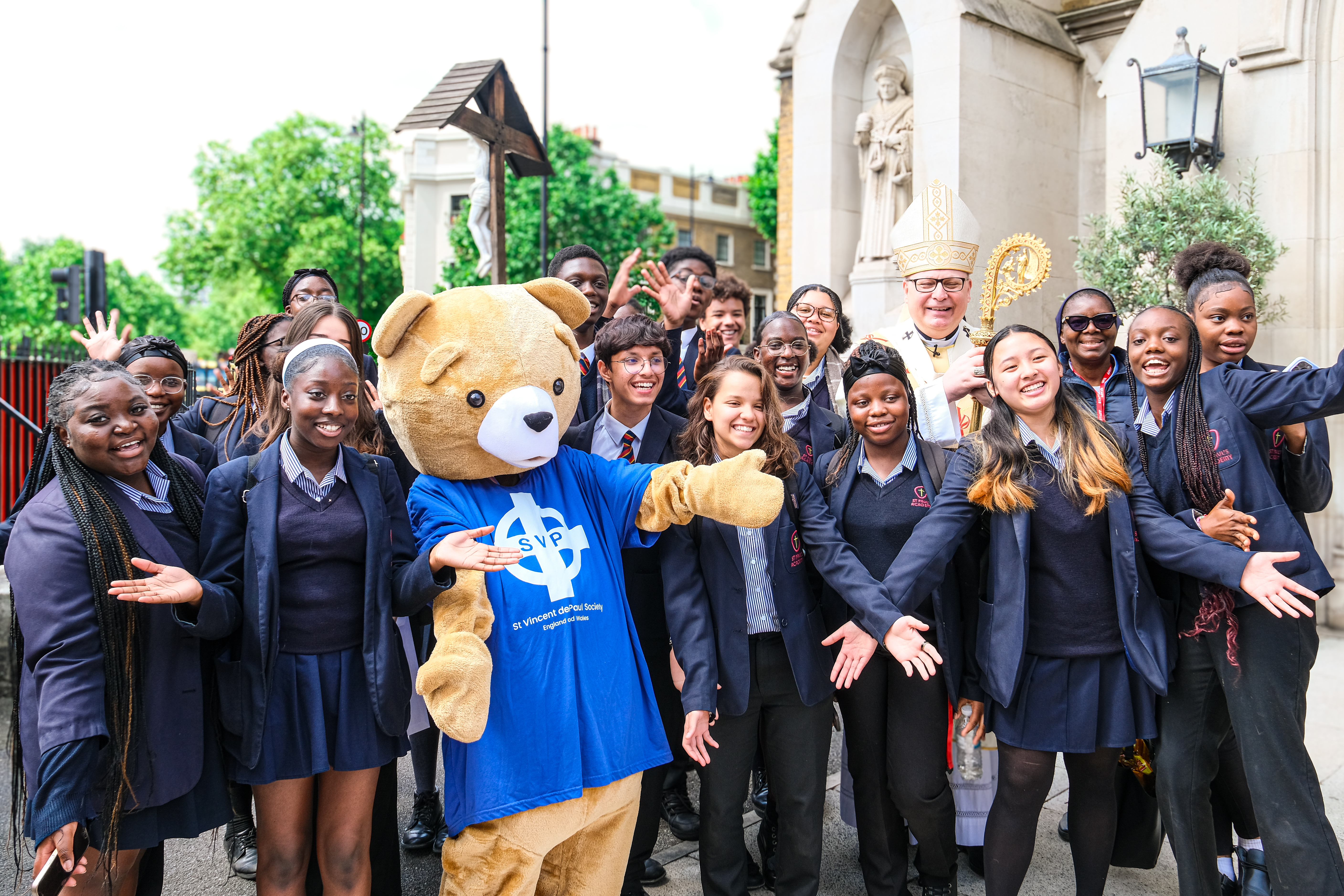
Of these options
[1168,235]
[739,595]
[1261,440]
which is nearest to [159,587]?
[739,595]

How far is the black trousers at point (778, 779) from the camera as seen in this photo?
323 centimetres

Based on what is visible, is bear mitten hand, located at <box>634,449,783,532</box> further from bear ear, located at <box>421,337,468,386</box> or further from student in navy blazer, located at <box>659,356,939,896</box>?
bear ear, located at <box>421,337,468,386</box>

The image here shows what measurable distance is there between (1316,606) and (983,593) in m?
4.90

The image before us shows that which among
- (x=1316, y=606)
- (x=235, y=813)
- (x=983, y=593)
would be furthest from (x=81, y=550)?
(x=1316, y=606)

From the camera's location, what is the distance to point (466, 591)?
2.57 metres

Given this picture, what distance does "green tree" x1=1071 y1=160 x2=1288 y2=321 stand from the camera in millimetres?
6352

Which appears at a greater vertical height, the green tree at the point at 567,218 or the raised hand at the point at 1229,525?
the green tree at the point at 567,218

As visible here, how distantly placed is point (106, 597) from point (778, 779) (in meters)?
2.14

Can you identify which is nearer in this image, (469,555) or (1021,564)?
(469,555)

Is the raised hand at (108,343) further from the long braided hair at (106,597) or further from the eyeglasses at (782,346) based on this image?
the eyeglasses at (782,346)

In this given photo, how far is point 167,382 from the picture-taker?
3885 mm

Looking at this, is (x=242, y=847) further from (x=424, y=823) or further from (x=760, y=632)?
(x=760, y=632)

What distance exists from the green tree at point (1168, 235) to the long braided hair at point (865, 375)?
3.76m

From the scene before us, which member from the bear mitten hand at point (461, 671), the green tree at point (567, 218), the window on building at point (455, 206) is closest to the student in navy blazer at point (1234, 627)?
the bear mitten hand at point (461, 671)
